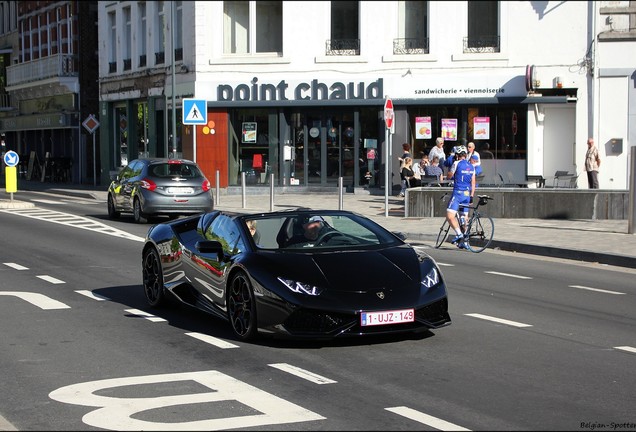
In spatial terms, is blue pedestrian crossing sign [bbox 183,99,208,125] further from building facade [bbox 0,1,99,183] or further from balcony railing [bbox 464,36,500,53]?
building facade [bbox 0,1,99,183]

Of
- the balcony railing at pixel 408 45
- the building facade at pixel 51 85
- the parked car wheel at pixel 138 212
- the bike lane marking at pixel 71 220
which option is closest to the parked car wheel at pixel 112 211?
the bike lane marking at pixel 71 220

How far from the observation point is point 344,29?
3806 centimetres

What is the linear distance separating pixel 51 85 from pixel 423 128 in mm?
26211

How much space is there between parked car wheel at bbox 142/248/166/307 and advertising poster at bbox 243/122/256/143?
1038 inches

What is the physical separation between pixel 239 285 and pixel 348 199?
2417cm

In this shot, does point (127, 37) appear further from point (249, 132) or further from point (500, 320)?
point (500, 320)

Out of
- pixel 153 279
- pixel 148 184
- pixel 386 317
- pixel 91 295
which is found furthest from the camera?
A: pixel 148 184

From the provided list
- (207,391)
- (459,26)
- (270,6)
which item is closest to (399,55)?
(459,26)

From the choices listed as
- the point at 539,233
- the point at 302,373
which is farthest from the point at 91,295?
the point at 539,233

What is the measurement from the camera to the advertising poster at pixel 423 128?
120ft

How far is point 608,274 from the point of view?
52.9ft

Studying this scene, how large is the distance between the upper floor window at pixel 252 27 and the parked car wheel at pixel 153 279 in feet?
89.0

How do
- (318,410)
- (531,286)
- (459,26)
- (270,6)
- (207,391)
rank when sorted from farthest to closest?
(270,6) → (459,26) → (531,286) → (207,391) → (318,410)

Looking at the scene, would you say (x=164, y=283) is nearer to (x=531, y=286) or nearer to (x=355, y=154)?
(x=531, y=286)
